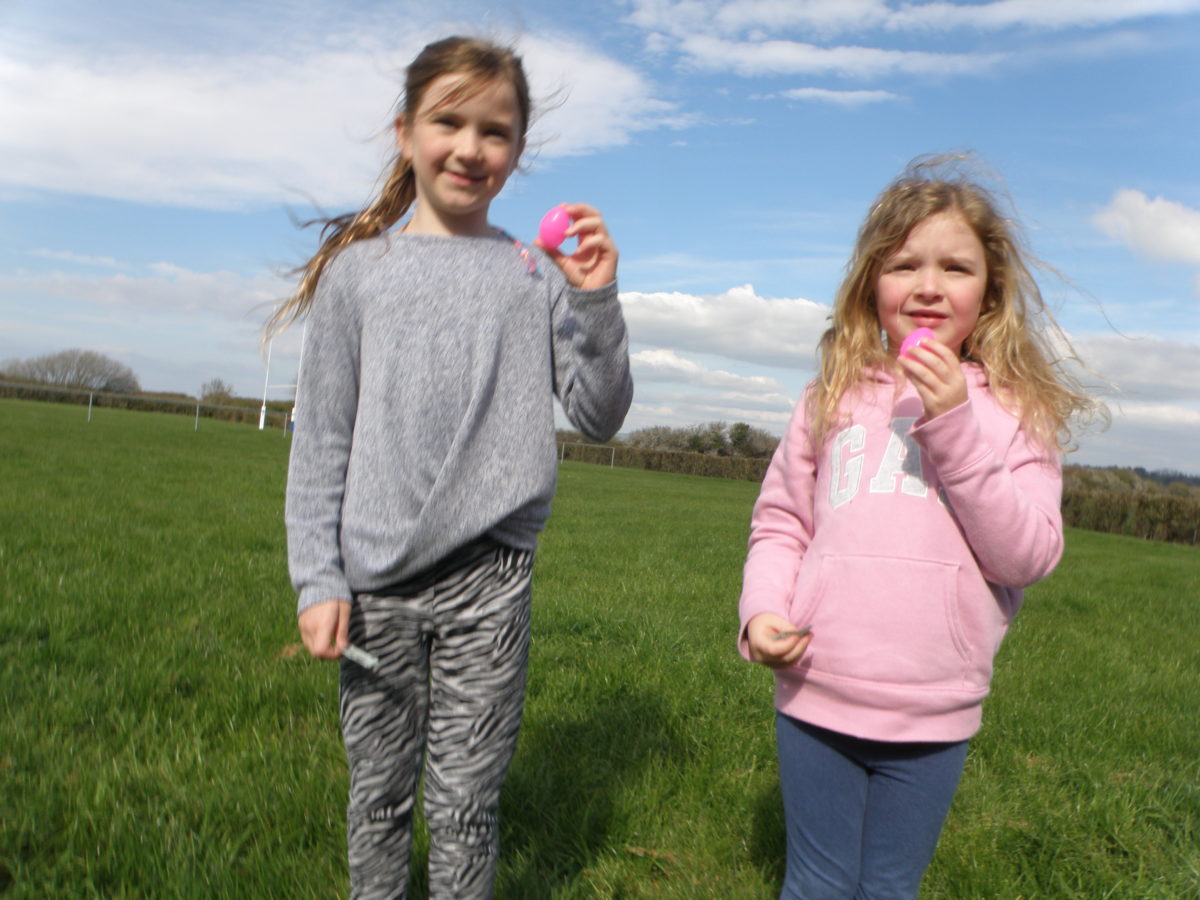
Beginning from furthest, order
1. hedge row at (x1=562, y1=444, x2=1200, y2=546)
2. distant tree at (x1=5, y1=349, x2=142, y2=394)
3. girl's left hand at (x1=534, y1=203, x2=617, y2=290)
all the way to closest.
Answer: distant tree at (x1=5, y1=349, x2=142, y2=394), hedge row at (x1=562, y1=444, x2=1200, y2=546), girl's left hand at (x1=534, y1=203, x2=617, y2=290)

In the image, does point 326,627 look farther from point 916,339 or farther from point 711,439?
point 711,439

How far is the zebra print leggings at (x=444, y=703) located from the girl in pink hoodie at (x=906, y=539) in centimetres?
49

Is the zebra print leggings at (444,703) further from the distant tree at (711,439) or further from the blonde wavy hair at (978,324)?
the distant tree at (711,439)

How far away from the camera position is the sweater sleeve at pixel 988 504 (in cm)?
170

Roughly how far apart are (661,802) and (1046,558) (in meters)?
1.68

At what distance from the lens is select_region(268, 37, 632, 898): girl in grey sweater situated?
1.79 meters

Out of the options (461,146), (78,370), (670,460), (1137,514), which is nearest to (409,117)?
(461,146)

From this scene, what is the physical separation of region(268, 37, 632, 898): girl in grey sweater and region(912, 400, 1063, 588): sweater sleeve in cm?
60

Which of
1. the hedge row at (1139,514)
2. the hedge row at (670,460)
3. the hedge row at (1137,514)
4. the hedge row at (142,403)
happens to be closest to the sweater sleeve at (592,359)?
the hedge row at (1139,514)

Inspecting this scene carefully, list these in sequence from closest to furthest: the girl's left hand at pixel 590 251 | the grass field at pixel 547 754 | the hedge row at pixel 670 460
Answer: the girl's left hand at pixel 590 251 < the grass field at pixel 547 754 < the hedge row at pixel 670 460

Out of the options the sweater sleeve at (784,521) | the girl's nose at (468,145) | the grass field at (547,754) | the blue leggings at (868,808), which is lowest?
the grass field at (547,754)

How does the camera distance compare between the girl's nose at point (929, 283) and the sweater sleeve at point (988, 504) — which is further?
the girl's nose at point (929, 283)

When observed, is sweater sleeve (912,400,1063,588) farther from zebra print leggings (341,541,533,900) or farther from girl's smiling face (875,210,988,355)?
zebra print leggings (341,541,533,900)

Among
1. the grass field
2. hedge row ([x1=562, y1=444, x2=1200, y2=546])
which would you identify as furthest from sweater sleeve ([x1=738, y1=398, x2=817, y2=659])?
hedge row ([x1=562, y1=444, x2=1200, y2=546])
